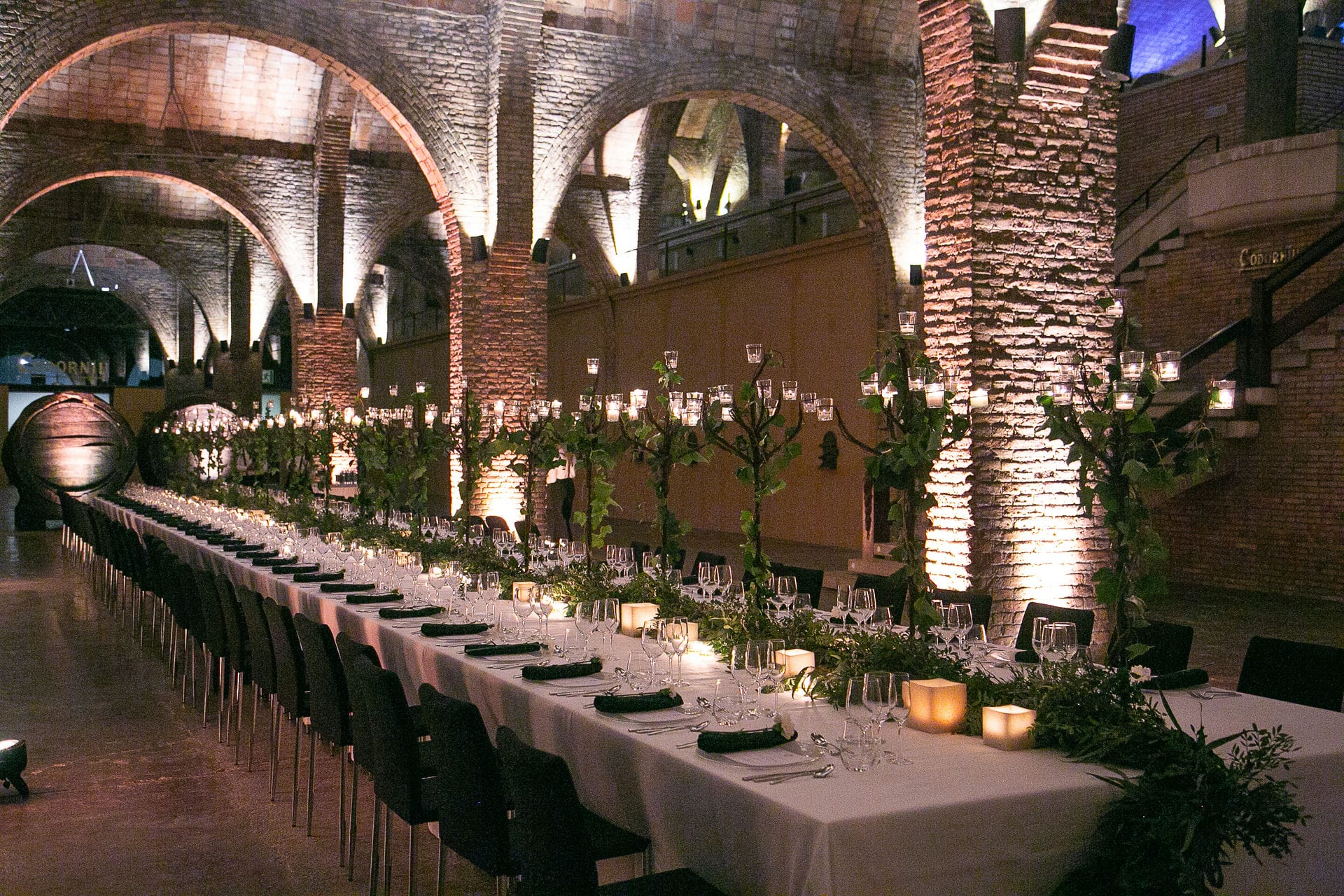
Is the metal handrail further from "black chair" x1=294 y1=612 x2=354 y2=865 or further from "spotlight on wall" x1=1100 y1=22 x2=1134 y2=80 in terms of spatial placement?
"black chair" x1=294 y1=612 x2=354 y2=865

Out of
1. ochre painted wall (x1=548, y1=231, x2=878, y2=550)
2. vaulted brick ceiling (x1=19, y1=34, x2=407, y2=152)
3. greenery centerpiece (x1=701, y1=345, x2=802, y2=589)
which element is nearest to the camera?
greenery centerpiece (x1=701, y1=345, x2=802, y2=589)

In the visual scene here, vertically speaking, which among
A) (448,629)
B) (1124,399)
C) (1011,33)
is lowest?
(448,629)

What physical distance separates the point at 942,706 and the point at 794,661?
63cm

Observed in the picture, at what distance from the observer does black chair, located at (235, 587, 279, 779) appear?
540cm

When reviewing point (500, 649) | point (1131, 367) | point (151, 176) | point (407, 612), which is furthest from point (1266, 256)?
point (151, 176)

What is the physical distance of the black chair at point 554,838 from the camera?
2.80 metres

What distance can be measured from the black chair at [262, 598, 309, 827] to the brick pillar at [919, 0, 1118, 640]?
406 cm

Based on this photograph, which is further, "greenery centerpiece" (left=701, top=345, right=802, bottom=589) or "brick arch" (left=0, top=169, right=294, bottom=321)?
"brick arch" (left=0, top=169, right=294, bottom=321)

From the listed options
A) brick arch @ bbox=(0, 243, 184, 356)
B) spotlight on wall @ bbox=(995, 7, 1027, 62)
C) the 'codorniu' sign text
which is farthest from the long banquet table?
brick arch @ bbox=(0, 243, 184, 356)

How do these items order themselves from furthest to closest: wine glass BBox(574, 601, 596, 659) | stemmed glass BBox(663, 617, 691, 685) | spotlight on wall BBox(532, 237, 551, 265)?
spotlight on wall BBox(532, 237, 551, 265) → wine glass BBox(574, 601, 596, 659) → stemmed glass BBox(663, 617, 691, 685)

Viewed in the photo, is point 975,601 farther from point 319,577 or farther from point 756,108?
point 756,108

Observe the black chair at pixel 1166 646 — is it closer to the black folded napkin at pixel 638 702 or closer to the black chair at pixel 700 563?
the black chair at pixel 700 563

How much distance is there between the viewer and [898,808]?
262 cm

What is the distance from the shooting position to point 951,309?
24.5 feet
